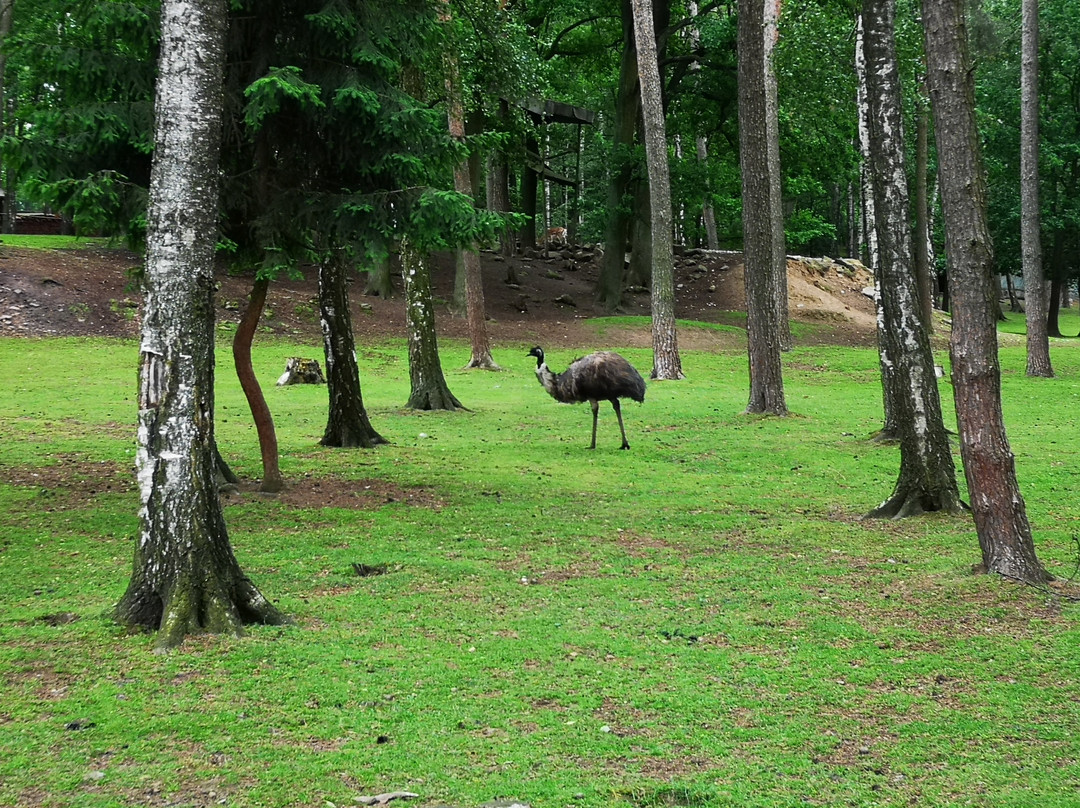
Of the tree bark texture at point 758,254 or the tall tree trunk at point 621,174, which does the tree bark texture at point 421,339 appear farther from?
the tall tree trunk at point 621,174

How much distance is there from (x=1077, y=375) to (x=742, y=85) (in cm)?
1295

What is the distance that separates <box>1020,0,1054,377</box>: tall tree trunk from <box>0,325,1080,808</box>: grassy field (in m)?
13.3

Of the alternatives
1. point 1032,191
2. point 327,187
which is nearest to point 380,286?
point 1032,191

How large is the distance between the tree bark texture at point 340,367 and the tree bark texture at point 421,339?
3.29 metres

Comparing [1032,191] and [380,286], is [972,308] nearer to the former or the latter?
[1032,191]

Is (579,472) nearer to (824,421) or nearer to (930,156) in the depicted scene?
(824,421)

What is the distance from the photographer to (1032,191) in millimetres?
25375

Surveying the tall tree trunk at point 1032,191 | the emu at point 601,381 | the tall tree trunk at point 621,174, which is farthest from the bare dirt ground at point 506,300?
the emu at point 601,381

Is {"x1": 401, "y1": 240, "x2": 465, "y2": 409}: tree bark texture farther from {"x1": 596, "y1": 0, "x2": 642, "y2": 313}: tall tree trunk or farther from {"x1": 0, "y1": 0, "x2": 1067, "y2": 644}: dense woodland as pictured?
{"x1": 596, "y1": 0, "x2": 642, "y2": 313}: tall tree trunk

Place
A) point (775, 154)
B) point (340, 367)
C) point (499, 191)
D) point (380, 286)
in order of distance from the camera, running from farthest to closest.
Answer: point (499, 191)
point (380, 286)
point (775, 154)
point (340, 367)

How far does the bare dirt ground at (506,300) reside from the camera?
28.4 meters

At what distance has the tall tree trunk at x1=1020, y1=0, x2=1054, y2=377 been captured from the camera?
82.6 feet

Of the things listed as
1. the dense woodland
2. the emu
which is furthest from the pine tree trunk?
the emu

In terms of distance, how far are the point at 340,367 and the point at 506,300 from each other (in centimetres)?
2183
